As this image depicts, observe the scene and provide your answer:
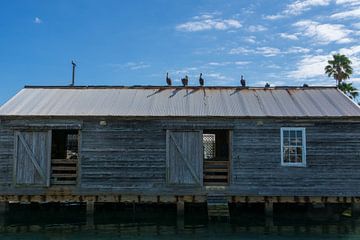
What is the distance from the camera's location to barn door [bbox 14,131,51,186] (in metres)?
16.3

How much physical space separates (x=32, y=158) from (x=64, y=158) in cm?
495

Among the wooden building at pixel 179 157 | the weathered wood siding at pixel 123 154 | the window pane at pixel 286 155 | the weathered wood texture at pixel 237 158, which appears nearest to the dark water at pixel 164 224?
the wooden building at pixel 179 157

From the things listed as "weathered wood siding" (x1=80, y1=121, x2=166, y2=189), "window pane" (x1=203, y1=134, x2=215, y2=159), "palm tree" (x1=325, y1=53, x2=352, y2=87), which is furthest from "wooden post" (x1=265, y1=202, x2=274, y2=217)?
"palm tree" (x1=325, y1=53, x2=352, y2=87)

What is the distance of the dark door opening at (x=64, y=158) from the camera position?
54.1ft

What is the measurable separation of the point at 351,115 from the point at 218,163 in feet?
19.1

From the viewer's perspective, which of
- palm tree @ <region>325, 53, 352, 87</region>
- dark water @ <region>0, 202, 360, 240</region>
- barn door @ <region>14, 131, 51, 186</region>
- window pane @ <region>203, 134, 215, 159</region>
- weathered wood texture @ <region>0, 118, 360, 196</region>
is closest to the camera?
dark water @ <region>0, 202, 360, 240</region>

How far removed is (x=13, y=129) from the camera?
54.0 ft

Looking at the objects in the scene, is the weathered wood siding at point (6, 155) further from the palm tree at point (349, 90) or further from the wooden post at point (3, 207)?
the palm tree at point (349, 90)

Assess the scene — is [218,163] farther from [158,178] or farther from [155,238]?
[155,238]

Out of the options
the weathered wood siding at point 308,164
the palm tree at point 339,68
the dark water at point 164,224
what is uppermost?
the palm tree at point 339,68

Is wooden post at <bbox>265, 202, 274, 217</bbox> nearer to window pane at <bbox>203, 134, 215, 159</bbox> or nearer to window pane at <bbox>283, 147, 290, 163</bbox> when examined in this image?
window pane at <bbox>283, 147, 290, 163</bbox>

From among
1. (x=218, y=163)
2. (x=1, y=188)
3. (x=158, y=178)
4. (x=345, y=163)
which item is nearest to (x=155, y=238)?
(x=158, y=178)

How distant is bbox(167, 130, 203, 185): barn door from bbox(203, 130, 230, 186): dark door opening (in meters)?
0.53

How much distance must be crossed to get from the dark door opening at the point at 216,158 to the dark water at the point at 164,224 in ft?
5.62
